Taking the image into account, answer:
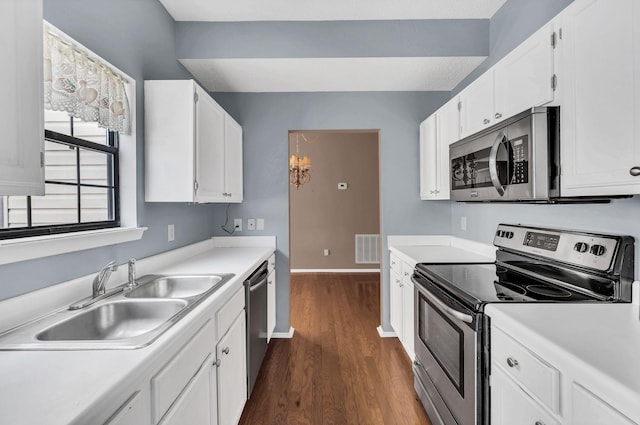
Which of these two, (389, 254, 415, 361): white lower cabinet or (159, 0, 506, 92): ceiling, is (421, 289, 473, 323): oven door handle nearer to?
(389, 254, 415, 361): white lower cabinet

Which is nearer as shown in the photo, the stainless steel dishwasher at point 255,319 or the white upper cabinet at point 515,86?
the white upper cabinet at point 515,86

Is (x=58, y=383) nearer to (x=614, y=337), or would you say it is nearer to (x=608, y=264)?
(x=614, y=337)

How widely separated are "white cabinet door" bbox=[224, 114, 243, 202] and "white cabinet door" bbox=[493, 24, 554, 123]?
190 cm

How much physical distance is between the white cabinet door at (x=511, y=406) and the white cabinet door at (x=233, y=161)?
210cm

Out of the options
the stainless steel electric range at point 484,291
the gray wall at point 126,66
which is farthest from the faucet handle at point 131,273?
the stainless steel electric range at point 484,291

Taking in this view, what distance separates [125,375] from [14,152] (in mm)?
608

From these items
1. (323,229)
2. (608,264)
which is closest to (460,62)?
(608,264)

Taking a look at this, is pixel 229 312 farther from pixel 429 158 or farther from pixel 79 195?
pixel 429 158

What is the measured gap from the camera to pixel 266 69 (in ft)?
8.42

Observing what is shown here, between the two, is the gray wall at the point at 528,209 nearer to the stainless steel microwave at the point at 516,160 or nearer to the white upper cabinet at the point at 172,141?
the stainless steel microwave at the point at 516,160

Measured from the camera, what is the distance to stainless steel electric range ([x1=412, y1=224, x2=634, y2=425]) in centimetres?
132

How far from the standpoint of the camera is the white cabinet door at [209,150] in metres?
1.98

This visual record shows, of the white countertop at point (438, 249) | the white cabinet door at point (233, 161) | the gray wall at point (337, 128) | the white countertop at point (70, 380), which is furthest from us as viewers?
the gray wall at point (337, 128)

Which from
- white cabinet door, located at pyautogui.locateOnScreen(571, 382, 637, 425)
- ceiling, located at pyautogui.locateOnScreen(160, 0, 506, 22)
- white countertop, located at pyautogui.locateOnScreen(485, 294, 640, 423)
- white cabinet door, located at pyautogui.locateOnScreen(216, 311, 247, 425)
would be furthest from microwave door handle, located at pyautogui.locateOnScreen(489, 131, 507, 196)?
white cabinet door, located at pyautogui.locateOnScreen(216, 311, 247, 425)
